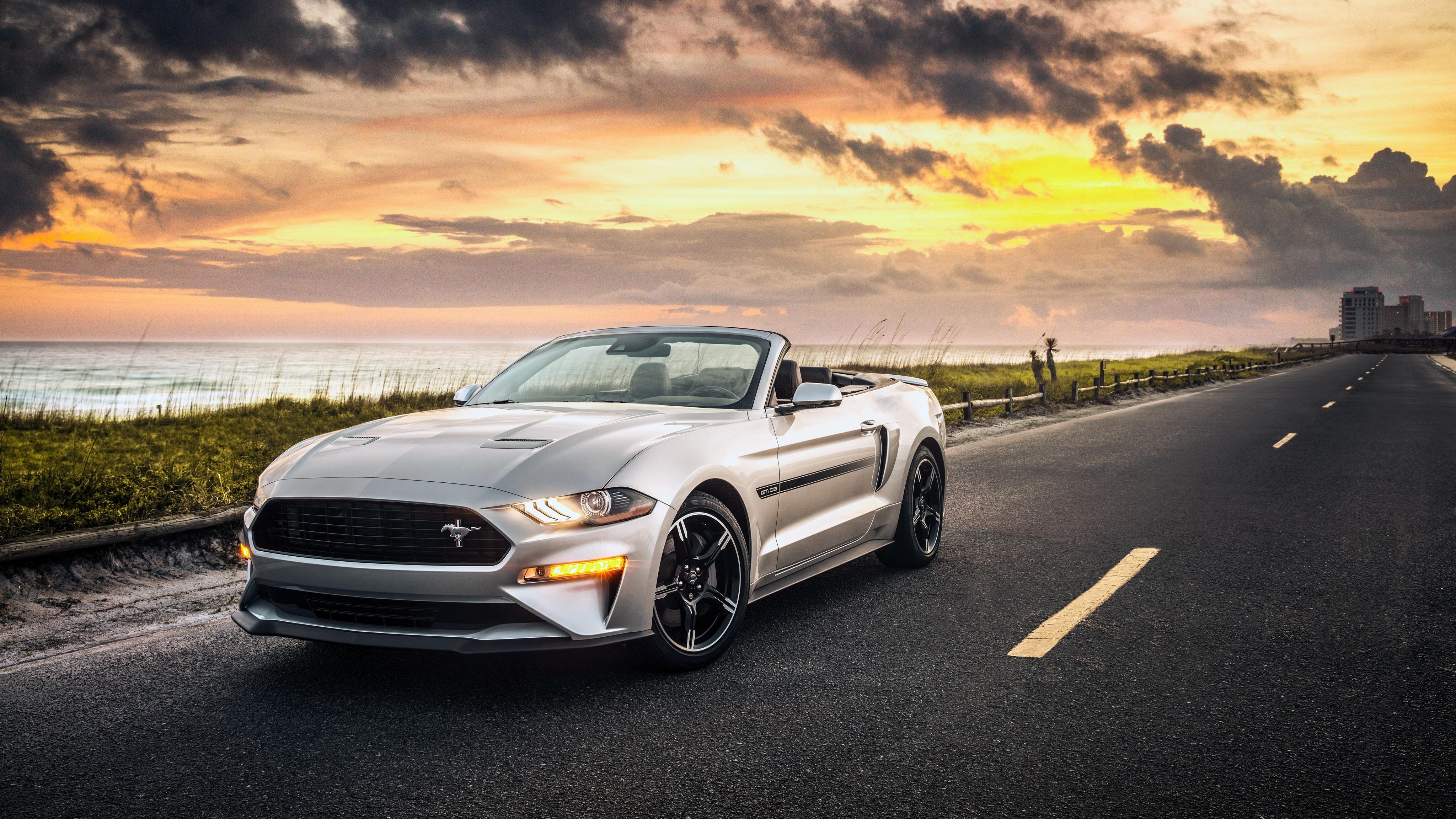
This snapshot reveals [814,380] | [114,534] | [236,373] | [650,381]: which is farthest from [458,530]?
[236,373]

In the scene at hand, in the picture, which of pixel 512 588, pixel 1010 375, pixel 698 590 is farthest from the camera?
pixel 1010 375

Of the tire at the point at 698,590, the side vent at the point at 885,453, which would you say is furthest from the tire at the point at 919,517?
the tire at the point at 698,590

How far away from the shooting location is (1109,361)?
2360 inches

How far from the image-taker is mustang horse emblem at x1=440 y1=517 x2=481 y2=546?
12.5 feet

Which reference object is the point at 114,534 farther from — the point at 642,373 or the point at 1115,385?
the point at 1115,385

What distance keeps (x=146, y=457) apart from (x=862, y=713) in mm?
9464

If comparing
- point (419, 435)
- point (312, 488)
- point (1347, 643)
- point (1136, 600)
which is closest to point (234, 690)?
point (312, 488)

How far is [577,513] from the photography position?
12.8ft

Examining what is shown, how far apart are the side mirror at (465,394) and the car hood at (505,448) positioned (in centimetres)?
70

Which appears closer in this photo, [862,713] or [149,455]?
[862,713]

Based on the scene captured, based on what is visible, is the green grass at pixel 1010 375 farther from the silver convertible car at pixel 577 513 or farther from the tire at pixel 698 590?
the tire at pixel 698 590

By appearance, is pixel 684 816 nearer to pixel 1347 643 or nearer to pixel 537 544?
pixel 537 544

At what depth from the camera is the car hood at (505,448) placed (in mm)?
3955

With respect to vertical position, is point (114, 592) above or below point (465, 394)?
below
